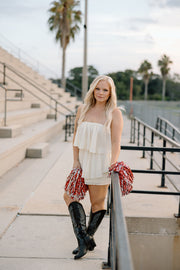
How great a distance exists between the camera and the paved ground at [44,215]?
3213 mm

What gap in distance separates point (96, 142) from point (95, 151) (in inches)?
3.3

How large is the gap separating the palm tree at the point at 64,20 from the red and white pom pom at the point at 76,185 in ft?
94.6

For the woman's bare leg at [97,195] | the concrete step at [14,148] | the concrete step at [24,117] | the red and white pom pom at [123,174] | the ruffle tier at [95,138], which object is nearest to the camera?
the red and white pom pom at [123,174]

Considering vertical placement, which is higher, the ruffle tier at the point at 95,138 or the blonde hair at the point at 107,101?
the blonde hair at the point at 107,101

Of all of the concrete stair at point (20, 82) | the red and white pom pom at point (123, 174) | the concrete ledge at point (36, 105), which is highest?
the concrete stair at point (20, 82)

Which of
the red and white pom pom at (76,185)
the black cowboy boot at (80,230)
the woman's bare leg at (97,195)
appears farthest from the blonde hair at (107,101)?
the black cowboy boot at (80,230)

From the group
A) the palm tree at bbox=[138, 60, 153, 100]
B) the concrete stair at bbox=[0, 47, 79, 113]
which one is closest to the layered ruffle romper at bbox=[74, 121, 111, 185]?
the concrete stair at bbox=[0, 47, 79, 113]

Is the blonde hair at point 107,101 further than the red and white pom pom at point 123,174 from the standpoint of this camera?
Yes

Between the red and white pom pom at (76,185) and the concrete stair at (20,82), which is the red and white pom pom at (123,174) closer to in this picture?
the red and white pom pom at (76,185)

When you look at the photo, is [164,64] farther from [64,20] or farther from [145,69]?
[64,20]

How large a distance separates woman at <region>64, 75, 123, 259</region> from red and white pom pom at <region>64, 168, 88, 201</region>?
0.06 m

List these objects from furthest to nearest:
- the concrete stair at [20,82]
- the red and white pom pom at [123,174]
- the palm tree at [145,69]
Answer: the palm tree at [145,69] < the concrete stair at [20,82] < the red and white pom pom at [123,174]

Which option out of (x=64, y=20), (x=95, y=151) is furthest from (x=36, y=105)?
(x=64, y=20)

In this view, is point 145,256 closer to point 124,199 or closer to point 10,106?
point 124,199
